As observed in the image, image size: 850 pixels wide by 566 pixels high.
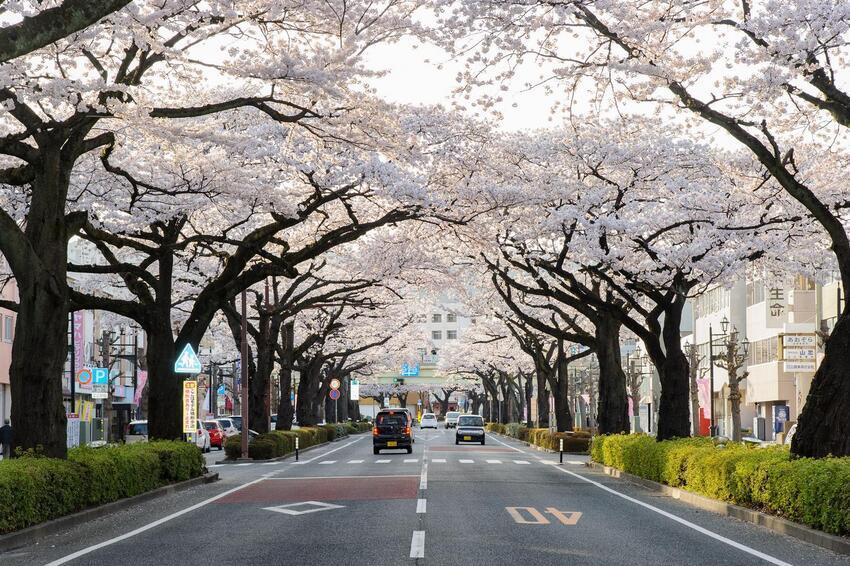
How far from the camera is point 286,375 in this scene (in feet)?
163

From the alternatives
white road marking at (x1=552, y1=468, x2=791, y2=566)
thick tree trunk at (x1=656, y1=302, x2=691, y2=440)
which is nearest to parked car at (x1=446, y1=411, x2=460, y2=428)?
thick tree trunk at (x1=656, y1=302, x2=691, y2=440)

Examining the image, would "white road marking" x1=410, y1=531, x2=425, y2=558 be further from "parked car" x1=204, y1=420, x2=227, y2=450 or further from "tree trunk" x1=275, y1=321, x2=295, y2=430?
"parked car" x1=204, y1=420, x2=227, y2=450

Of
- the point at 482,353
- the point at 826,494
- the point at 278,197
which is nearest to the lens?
the point at 826,494

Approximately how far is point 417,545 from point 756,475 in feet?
22.8

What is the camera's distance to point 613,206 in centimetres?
2947

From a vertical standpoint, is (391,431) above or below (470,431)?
above

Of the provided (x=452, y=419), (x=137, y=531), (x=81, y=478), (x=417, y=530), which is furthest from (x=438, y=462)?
(x=452, y=419)

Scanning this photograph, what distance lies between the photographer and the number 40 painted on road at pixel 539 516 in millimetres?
15898

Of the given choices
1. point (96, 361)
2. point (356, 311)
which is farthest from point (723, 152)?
point (96, 361)

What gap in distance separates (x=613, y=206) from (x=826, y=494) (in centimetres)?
1632

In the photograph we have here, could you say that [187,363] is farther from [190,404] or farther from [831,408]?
[831,408]

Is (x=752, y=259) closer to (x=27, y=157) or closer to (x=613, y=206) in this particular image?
(x=613, y=206)

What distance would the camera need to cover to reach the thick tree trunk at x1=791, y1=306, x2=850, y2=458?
16750 millimetres

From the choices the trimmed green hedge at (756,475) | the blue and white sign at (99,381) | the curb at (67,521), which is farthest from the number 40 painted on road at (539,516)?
the blue and white sign at (99,381)
